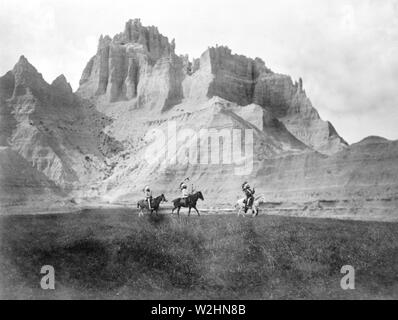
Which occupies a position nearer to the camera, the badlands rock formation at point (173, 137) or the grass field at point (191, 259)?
the grass field at point (191, 259)

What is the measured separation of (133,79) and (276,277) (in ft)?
378

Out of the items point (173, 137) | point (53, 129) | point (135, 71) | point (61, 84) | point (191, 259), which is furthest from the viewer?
point (135, 71)

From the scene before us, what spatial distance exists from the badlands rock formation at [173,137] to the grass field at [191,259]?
898 inches

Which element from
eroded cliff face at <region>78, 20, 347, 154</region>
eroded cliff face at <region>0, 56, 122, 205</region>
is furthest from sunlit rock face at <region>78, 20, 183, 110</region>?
eroded cliff face at <region>0, 56, 122, 205</region>

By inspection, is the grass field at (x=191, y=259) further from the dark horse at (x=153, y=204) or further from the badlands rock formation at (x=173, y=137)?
the badlands rock formation at (x=173, y=137)

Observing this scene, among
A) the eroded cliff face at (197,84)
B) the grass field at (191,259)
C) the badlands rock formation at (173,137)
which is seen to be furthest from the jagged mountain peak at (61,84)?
A: the grass field at (191,259)

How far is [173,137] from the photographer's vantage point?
101m

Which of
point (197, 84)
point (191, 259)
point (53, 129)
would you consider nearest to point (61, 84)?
point (53, 129)

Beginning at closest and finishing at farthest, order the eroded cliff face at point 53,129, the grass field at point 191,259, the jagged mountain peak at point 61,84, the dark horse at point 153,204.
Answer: the grass field at point 191,259 → the dark horse at point 153,204 → the eroded cliff face at point 53,129 → the jagged mountain peak at point 61,84

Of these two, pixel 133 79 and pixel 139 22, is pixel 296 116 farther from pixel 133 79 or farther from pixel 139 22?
pixel 139 22

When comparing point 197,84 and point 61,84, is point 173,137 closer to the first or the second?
point 197,84

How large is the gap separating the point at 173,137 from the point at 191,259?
243ft

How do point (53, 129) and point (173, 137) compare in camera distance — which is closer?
point (173, 137)

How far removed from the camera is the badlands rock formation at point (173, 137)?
205 feet
